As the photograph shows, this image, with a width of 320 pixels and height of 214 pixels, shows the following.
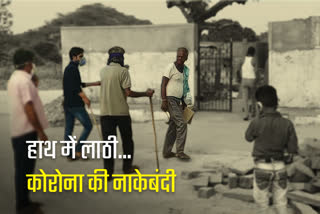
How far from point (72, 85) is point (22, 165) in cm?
261

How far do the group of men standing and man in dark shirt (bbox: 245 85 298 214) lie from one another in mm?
2112

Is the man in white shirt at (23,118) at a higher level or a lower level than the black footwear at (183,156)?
higher

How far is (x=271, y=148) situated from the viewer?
4551mm

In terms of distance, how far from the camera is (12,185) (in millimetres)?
6535

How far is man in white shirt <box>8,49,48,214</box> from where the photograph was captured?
4.81 meters

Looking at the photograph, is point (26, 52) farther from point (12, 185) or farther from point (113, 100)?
point (12, 185)

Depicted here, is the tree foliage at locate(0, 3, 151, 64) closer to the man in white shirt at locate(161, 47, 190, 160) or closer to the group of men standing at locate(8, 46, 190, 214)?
the group of men standing at locate(8, 46, 190, 214)

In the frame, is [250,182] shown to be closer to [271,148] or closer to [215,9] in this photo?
[271,148]

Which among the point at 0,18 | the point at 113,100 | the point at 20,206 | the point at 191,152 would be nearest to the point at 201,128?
the point at 191,152

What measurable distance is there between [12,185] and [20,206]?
1.48 metres

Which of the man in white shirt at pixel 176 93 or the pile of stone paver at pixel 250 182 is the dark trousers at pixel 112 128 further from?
the man in white shirt at pixel 176 93

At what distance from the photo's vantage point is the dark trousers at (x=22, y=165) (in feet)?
16.3

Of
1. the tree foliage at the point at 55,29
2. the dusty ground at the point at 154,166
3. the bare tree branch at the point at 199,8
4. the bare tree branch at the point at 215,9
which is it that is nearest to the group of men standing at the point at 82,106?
the dusty ground at the point at 154,166

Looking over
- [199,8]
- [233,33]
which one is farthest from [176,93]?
[233,33]
